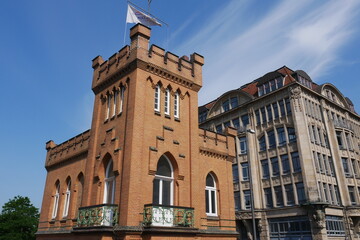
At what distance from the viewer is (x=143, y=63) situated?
49.9 ft

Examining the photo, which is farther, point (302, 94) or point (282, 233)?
point (302, 94)

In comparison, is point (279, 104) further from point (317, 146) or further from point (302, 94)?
point (317, 146)

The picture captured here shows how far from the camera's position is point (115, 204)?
43.0ft

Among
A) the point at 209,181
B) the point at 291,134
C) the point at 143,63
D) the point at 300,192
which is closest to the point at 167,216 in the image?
the point at 209,181

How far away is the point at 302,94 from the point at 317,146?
21.1 feet

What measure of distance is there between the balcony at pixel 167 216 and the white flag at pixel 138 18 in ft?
32.7

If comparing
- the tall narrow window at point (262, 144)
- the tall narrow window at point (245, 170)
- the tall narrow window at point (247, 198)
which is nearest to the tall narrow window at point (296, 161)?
the tall narrow window at point (262, 144)

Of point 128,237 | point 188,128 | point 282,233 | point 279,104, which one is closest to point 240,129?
point 279,104

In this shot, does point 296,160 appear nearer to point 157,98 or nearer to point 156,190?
point 157,98

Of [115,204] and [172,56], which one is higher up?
[172,56]

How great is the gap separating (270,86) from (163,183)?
28.8 meters

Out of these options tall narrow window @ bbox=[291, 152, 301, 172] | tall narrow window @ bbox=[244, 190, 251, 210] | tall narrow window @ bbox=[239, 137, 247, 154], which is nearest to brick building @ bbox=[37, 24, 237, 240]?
tall narrow window @ bbox=[291, 152, 301, 172]

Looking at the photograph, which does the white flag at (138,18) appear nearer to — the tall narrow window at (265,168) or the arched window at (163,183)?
the arched window at (163,183)

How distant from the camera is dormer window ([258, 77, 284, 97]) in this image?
38625 mm
